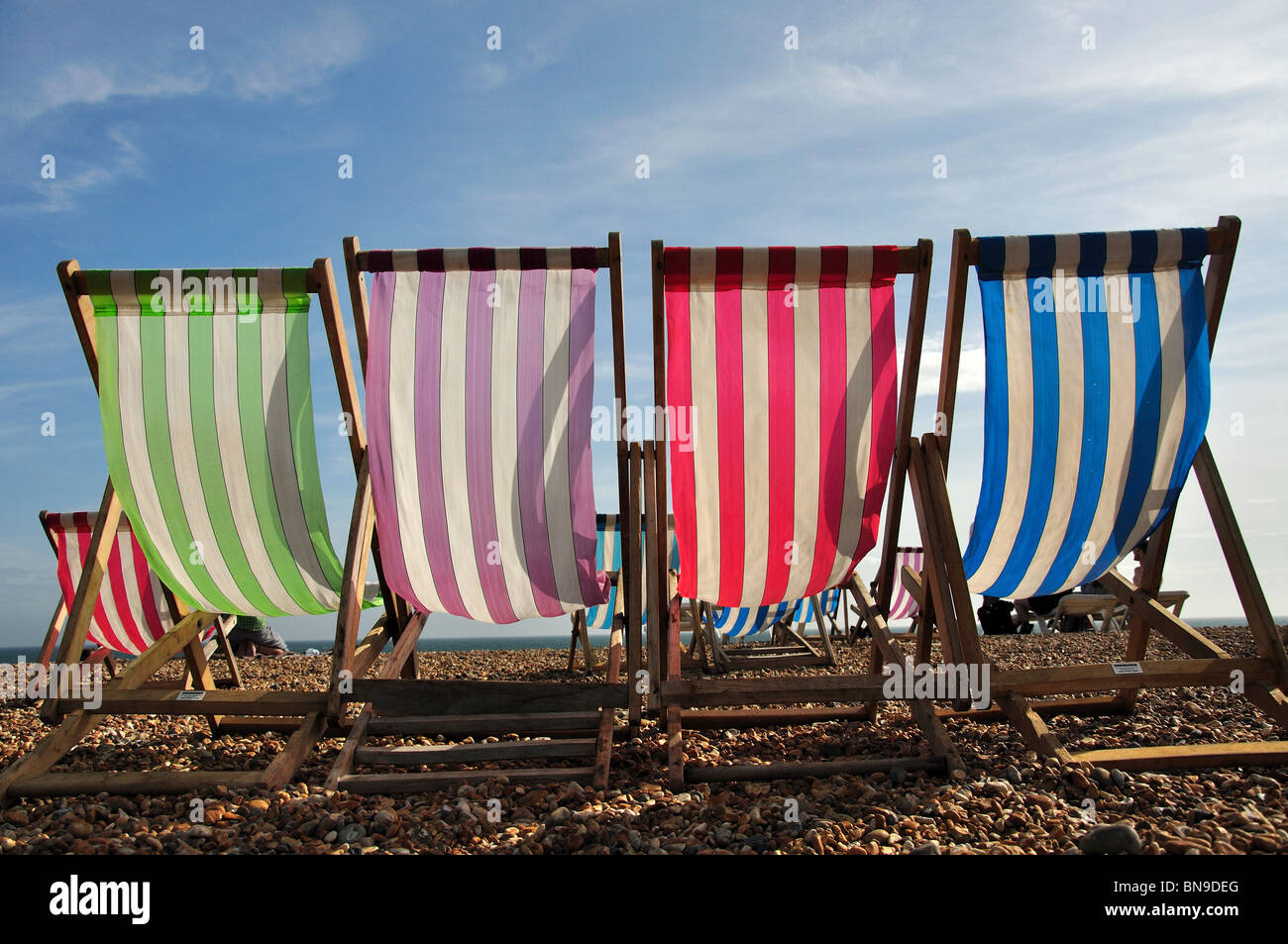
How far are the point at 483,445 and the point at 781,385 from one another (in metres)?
1.08

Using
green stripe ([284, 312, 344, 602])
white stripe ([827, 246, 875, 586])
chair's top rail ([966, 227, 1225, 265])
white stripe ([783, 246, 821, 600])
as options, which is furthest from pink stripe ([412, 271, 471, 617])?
chair's top rail ([966, 227, 1225, 265])

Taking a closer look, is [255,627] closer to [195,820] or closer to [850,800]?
[195,820]

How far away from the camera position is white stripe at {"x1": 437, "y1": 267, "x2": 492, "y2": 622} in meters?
3.09

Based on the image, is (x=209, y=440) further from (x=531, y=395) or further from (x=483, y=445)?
(x=531, y=395)

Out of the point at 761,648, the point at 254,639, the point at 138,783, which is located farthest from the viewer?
the point at 254,639

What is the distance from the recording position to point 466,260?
3057mm

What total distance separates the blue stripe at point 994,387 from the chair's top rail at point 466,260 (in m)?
1.33

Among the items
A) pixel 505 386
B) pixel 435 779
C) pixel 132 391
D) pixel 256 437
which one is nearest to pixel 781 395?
Answer: pixel 505 386

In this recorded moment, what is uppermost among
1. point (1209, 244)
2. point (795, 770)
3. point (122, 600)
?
point (1209, 244)

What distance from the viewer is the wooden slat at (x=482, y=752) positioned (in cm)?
281

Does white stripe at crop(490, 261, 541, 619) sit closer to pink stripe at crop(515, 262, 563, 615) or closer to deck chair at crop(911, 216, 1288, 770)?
pink stripe at crop(515, 262, 563, 615)

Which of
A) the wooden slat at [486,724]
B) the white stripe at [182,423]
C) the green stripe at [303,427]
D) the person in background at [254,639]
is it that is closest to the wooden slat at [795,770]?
the wooden slat at [486,724]

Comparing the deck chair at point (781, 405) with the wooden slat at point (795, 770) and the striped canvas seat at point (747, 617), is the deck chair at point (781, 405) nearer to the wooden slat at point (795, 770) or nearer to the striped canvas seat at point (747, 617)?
the wooden slat at point (795, 770)
